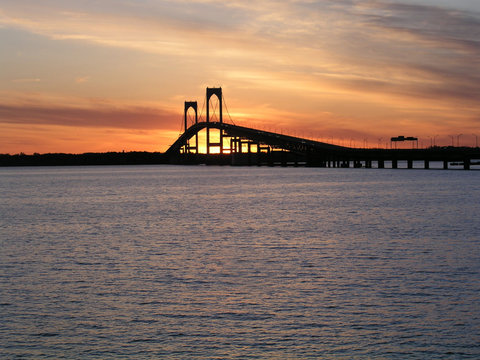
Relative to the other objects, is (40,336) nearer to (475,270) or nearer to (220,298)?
(220,298)

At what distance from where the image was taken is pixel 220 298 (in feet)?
45.4

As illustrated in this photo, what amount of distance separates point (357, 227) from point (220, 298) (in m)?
17.7

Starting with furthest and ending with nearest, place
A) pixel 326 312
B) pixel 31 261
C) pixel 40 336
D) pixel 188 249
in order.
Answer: pixel 188 249 → pixel 31 261 → pixel 326 312 → pixel 40 336

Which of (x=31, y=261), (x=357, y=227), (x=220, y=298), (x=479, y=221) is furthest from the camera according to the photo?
(x=479, y=221)

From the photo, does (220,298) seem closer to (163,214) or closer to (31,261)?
(31,261)

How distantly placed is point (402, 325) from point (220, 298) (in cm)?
402

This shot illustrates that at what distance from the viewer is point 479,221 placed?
109 ft

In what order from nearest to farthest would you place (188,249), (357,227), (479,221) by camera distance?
1. (188,249)
2. (357,227)
3. (479,221)

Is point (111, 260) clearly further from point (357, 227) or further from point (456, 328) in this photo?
point (357, 227)

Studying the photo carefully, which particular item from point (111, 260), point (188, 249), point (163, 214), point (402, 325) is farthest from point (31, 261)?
point (163, 214)

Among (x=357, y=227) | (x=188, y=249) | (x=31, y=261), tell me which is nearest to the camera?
(x=31, y=261)

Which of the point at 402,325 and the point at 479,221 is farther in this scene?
the point at 479,221

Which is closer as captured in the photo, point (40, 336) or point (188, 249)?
point (40, 336)

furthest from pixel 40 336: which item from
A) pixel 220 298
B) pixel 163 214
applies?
pixel 163 214
